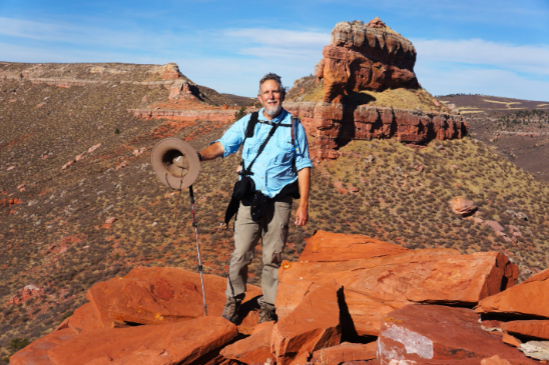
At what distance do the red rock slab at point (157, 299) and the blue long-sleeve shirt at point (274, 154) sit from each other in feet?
Answer: 7.44

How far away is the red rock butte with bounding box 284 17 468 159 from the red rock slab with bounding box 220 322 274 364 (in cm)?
2222

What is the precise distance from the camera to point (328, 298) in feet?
14.6

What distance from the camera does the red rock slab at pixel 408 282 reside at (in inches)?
167

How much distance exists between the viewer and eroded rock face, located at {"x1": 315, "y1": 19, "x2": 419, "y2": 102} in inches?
998

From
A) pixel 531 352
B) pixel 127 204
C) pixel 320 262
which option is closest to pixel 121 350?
pixel 320 262

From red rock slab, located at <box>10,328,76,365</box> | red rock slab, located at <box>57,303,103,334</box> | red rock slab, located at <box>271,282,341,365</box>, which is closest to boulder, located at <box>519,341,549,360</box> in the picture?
red rock slab, located at <box>271,282,341,365</box>

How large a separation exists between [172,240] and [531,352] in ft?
60.1

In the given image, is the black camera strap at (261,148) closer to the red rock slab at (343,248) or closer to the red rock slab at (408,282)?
the red rock slab at (408,282)

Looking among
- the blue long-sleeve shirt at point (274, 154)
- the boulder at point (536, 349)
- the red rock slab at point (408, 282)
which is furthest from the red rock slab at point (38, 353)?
the boulder at point (536, 349)

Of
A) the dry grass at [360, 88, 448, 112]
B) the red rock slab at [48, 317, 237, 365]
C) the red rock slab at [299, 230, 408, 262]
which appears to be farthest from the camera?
the dry grass at [360, 88, 448, 112]

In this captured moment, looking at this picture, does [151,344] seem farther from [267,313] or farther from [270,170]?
[270,170]

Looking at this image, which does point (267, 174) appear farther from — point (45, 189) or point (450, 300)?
point (45, 189)

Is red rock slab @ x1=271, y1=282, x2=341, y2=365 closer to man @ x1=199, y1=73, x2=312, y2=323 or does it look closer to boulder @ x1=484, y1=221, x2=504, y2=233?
man @ x1=199, y1=73, x2=312, y2=323

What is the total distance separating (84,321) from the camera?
5918 millimetres
